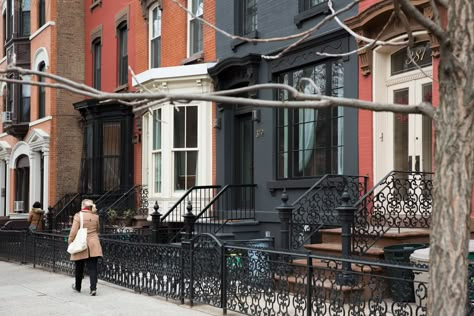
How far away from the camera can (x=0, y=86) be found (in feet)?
97.7

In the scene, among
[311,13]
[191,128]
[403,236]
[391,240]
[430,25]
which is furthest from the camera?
[191,128]

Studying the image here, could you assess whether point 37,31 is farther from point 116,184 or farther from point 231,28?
point 231,28

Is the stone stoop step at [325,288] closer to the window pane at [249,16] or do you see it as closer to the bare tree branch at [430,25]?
the bare tree branch at [430,25]

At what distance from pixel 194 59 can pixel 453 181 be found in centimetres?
1445

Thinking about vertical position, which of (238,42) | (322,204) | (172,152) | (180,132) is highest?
(238,42)

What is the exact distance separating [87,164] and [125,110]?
2.78 meters

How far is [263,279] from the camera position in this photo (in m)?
8.93

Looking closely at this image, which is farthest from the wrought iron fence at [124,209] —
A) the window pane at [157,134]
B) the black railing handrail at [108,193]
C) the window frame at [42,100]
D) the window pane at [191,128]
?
the window frame at [42,100]

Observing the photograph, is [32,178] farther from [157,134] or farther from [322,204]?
[322,204]

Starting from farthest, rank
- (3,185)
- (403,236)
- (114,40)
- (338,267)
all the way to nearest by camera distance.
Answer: (3,185), (114,40), (403,236), (338,267)

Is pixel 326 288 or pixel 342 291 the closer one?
pixel 342 291

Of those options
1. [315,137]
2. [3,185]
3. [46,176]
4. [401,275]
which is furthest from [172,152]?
[3,185]

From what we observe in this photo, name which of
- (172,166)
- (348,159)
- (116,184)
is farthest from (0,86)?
(348,159)

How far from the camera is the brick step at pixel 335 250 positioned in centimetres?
984
